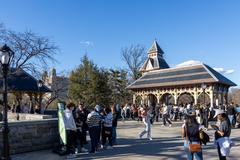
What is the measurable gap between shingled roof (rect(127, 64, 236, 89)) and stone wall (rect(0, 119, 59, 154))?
2060cm

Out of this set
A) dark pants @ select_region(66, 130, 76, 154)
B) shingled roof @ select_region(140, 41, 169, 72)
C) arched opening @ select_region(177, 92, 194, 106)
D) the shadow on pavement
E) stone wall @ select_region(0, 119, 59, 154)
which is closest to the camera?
the shadow on pavement

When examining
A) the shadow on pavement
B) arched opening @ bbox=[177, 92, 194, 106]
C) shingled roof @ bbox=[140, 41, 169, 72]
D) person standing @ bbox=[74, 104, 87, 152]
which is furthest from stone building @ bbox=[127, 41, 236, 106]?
person standing @ bbox=[74, 104, 87, 152]

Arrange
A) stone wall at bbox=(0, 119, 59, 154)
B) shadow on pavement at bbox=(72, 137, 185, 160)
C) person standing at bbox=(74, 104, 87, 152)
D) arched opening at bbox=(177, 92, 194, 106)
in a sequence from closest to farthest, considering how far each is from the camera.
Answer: shadow on pavement at bbox=(72, 137, 185, 160)
stone wall at bbox=(0, 119, 59, 154)
person standing at bbox=(74, 104, 87, 152)
arched opening at bbox=(177, 92, 194, 106)

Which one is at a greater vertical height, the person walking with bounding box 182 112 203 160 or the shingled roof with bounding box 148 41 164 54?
the shingled roof with bounding box 148 41 164 54

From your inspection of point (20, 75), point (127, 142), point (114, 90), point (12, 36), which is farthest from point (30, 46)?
point (114, 90)

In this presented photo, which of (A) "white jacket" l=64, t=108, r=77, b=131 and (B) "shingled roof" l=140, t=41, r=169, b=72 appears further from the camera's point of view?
(B) "shingled roof" l=140, t=41, r=169, b=72

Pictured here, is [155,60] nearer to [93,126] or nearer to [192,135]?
[93,126]

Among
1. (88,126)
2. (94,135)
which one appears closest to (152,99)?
(88,126)

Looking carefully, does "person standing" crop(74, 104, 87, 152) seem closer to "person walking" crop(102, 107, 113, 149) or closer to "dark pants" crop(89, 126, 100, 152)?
"dark pants" crop(89, 126, 100, 152)

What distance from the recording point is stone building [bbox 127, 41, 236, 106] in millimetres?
30797

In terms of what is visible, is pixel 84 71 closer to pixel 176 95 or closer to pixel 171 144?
pixel 176 95

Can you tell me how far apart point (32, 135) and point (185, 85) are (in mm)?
23261

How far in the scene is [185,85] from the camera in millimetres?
33031

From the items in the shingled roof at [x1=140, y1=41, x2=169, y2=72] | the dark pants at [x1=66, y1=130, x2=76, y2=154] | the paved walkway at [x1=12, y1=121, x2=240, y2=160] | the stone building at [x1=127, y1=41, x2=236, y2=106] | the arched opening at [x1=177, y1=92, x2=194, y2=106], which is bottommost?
the paved walkway at [x1=12, y1=121, x2=240, y2=160]
